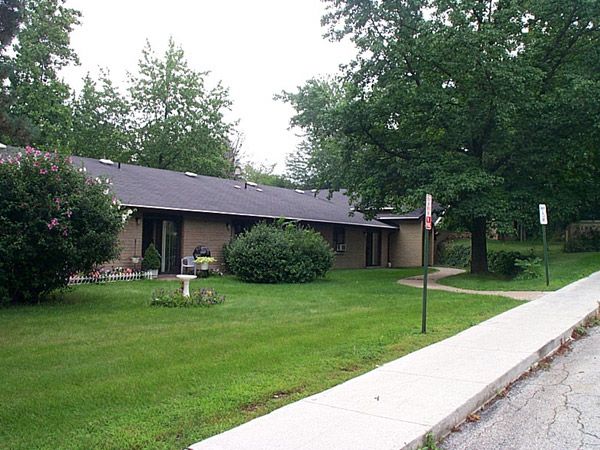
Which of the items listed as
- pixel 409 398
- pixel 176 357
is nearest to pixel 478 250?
pixel 176 357

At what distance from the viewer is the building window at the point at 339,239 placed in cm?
2708

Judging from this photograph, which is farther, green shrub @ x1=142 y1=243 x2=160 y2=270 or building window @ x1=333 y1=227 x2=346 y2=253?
building window @ x1=333 y1=227 x2=346 y2=253

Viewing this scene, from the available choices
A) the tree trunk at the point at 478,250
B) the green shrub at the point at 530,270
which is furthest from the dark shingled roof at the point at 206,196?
the green shrub at the point at 530,270

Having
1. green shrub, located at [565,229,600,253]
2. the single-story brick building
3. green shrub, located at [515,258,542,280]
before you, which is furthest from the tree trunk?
green shrub, located at [565,229,600,253]

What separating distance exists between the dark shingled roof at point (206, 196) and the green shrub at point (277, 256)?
2795 mm

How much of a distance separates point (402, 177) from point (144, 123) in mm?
26959

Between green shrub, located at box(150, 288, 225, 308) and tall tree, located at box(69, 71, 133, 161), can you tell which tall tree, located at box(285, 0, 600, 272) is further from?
tall tree, located at box(69, 71, 133, 161)

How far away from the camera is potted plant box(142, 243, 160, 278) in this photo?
17734 millimetres

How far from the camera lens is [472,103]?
1845cm

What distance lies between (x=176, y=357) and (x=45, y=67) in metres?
30.8

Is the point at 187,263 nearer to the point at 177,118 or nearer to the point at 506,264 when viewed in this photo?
the point at 506,264

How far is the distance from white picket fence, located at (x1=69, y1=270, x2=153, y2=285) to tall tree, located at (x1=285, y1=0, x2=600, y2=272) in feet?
27.0

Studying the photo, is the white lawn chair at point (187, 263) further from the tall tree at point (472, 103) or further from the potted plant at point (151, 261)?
the tall tree at point (472, 103)

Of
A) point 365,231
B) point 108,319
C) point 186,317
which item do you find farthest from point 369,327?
point 365,231
